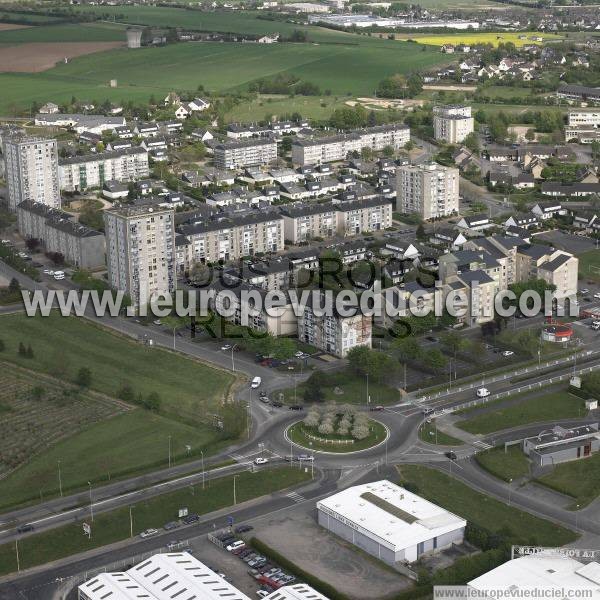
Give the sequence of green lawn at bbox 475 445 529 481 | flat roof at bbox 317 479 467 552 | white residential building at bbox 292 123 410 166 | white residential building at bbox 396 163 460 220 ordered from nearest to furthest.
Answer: flat roof at bbox 317 479 467 552
green lawn at bbox 475 445 529 481
white residential building at bbox 396 163 460 220
white residential building at bbox 292 123 410 166

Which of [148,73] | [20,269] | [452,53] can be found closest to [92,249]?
[20,269]

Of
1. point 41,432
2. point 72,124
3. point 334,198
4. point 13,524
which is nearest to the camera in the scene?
point 13,524

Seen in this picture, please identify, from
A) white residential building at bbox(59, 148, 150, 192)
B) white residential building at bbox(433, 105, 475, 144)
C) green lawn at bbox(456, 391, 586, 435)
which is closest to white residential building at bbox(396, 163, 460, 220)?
white residential building at bbox(59, 148, 150, 192)

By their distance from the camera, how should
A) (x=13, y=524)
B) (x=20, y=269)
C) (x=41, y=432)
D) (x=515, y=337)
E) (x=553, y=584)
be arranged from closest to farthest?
(x=553, y=584)
(x=13, y=524)
(x=41, y=432)
(x=515, y=337)
(x=20, y=269)

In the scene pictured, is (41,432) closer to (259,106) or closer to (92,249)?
(92,249)

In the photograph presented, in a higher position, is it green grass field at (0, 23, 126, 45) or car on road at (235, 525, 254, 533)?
green grass field at (0, 23, 126, 45)

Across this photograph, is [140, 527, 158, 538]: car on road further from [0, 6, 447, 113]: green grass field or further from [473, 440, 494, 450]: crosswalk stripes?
[0, 6, 447, 113]: green grass field

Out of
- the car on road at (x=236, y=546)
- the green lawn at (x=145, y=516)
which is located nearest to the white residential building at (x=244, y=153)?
the green lawn at (x=145, y=516)
